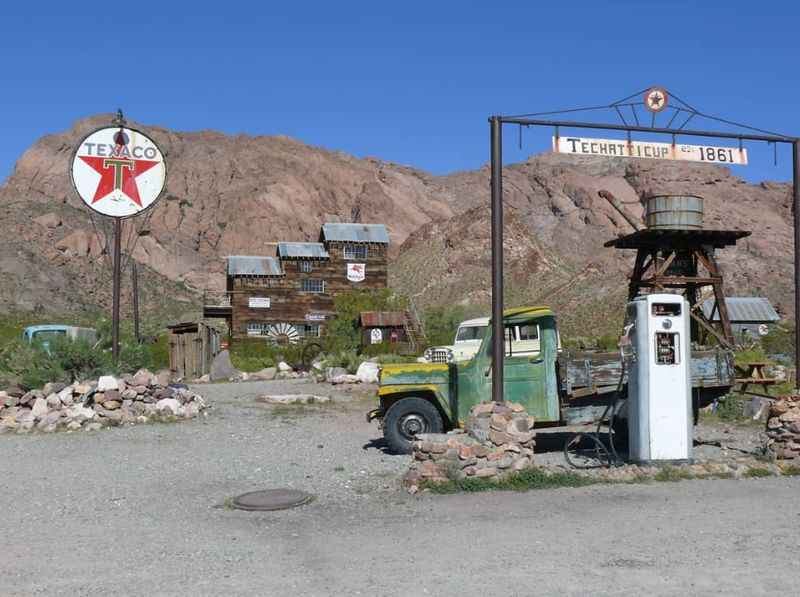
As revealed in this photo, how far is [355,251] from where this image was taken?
1940 inches

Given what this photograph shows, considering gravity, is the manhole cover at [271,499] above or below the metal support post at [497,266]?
below

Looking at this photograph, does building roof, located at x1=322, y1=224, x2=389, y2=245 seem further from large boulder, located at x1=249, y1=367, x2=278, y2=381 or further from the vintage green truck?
the vintage green truck

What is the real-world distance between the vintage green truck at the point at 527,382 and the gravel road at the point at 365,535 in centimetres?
84

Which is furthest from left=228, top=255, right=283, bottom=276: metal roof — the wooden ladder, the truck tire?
the truck tire

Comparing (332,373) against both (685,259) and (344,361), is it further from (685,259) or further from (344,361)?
(685,259)

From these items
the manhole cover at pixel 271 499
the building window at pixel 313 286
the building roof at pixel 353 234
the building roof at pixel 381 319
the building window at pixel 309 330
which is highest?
the building roof at pixel 353 234

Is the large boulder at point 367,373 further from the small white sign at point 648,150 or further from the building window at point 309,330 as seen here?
the building window at point 309,330

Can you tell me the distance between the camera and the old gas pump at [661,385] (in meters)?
9.61

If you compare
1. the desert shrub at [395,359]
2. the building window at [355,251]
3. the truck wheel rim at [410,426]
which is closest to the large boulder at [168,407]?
the truck wheel rim at [410,426]

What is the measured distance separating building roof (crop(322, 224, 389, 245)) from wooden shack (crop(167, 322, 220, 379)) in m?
19.8

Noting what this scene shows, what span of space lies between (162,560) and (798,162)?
32.5 ft

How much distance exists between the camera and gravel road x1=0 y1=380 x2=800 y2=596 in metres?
5.57

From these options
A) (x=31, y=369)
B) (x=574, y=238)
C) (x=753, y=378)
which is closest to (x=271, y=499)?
(x=31, y=369)

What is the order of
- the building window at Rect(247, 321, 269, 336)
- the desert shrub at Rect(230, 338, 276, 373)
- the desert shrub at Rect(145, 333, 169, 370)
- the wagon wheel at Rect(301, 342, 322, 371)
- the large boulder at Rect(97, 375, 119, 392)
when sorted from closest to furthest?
the large boulder at Rect(97, 375, 119, 392) → the desert shrub at Rect(145, 333, 169, 370) → the desert shrub at Rect(230, 338, 276, 373) → the wagon wheel at Rect(301, 342, 322, 371) → the building window at Rect(247, 321, 269, 336)
